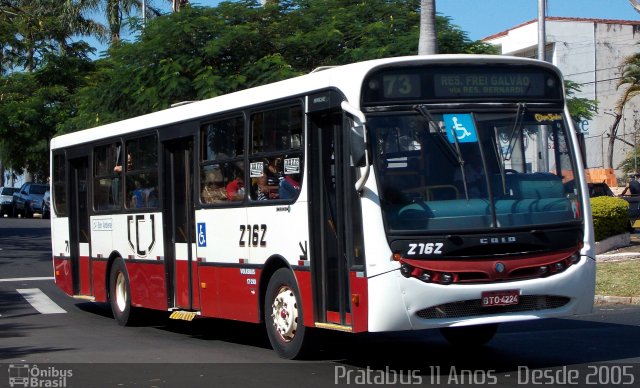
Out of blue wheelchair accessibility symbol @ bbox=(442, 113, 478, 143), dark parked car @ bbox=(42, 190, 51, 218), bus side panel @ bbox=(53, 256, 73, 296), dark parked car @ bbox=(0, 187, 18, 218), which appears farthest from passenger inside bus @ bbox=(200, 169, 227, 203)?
dark parked car @ bbox=(0, 187, 18, 218)

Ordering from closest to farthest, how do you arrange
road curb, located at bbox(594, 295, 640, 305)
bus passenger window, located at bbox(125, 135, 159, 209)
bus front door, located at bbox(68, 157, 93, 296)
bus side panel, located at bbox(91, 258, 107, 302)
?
bus passenger window, located at bbox(125, 135, 159, 209)
bus side panel, located at bbox(91, 258, 107, 302)
road curb, located at bbox(594, 295, 640, 305)
bus front door, located at bbox(68, 157, 93, 296)

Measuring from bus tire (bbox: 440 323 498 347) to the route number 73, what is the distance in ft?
7.47

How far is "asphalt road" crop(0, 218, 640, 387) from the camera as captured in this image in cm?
984

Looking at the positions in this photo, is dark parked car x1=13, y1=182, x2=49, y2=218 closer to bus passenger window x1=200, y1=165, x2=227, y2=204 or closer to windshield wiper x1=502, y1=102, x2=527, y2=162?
bus passenger window x1=200, y1=165, x2=227, y2=204

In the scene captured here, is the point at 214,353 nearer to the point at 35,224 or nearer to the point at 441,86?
the point at 441,86

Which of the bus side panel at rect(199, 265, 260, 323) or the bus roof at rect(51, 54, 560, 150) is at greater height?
the bus roof at rect(51, 54, 560, 150)

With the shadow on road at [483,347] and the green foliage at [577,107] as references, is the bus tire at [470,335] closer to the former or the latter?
the shadow on road at [483,347]

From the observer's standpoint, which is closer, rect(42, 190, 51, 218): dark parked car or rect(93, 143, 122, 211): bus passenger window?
rect(93, 143, 122, 211): bus passenger window

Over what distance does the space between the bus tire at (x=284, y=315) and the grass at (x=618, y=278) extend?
25.1 feet

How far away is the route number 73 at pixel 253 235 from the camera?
38.3 ft

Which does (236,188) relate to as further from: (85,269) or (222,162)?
(85,269)

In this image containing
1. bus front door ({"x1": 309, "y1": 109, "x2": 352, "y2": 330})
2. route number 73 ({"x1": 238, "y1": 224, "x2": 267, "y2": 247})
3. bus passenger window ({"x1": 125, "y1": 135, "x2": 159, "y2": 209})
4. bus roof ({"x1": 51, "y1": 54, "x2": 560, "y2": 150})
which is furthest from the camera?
bus passenger window ({"x1": 125, "y1": 135, "x2": 159, "y2": 209})

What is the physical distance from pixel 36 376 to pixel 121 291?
5.58 m

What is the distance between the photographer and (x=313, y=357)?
11422 millimetres
